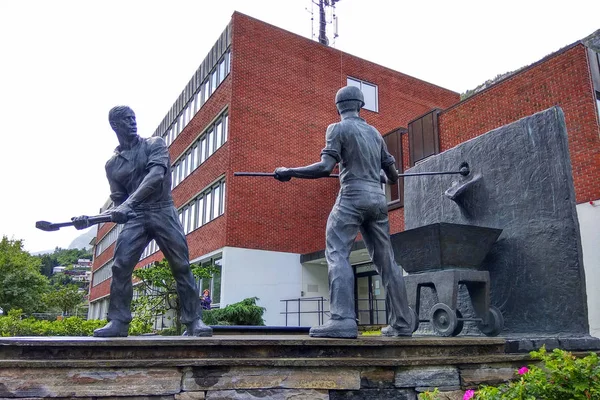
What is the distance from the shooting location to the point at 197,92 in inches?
1024

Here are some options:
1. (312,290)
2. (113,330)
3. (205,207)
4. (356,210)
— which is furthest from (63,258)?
(356,210)

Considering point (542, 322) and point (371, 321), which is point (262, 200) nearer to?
point (371, 321)

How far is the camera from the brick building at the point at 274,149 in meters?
19.7

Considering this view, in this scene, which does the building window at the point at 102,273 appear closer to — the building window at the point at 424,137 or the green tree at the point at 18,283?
the green tree at the point at 18,283

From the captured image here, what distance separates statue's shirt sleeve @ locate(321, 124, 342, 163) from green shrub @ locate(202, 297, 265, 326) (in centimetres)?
1270

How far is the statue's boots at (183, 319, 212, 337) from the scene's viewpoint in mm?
4793

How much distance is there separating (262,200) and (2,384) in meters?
17.5

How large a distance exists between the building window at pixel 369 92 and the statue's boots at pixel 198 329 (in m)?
20.5

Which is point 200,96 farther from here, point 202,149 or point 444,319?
point 444,319

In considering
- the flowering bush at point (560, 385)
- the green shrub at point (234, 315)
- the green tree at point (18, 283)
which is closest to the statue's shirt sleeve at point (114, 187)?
the flowering bush at point (560, 385)

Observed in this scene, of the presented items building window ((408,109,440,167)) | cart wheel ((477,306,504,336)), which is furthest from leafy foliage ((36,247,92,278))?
cart wheel ((477,306,504,336))

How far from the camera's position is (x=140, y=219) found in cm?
488

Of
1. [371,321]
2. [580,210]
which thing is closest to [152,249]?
[371,321]

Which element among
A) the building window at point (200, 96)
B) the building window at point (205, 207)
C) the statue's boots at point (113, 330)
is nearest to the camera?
the statue's boots at point (113, 330)
